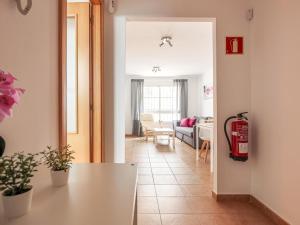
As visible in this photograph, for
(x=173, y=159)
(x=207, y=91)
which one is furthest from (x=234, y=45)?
(x=207, y=91)

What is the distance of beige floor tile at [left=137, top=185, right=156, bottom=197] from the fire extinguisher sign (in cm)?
190

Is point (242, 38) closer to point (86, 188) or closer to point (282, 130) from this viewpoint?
point (282, 130)

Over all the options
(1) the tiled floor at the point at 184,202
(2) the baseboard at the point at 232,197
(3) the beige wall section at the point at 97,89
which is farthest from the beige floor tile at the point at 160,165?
(3) the beige wall section at the point at 97,89

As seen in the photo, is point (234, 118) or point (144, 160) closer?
point (234, 118)

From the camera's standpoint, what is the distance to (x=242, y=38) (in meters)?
2.48

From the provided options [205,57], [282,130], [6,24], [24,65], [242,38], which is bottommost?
[282,130]

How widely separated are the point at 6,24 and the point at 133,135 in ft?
25.4

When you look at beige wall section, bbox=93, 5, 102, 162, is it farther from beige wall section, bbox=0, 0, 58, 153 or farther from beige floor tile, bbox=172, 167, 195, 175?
beige floor tile, bbox=172, 167, 195, 175

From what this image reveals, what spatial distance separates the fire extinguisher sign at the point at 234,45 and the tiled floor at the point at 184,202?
5.63ft

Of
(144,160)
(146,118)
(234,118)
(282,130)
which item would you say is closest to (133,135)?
(146,118)

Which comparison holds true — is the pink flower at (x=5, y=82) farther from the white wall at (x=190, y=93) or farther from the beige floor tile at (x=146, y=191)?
the white wall at (x=190, y=93)

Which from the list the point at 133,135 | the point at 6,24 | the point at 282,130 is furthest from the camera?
the point at 133,135

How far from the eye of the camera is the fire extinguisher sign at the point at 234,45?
8.12ft

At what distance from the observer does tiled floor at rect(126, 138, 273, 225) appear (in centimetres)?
206
